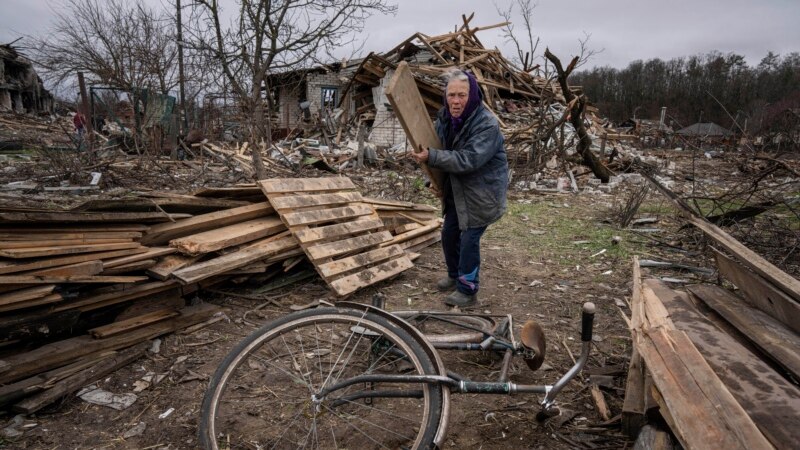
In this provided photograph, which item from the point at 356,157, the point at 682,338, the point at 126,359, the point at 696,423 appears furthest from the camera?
the point at 356,157

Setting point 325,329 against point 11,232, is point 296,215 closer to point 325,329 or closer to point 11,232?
point 325,329

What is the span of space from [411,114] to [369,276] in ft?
5.19

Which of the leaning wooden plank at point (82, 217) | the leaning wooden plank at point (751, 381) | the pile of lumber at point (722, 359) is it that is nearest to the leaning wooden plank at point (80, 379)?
the leaning wooden plank at point (82, 217)

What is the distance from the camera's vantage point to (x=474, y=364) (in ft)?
10.2

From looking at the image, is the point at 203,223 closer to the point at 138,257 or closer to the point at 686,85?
the point at 138,257

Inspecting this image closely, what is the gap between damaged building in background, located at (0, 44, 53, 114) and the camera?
2553cm

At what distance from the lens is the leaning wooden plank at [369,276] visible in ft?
12.8

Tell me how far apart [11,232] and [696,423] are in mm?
3706

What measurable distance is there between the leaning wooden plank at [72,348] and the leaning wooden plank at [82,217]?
0.76 meters

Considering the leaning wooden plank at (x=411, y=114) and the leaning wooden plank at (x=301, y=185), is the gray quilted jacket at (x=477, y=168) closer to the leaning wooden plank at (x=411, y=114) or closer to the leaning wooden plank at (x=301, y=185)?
the leaning wooden plank at (x=411, y=114)

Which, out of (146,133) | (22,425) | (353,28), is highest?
(353,28)

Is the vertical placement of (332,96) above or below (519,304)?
above

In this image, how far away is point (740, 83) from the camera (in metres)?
34.1

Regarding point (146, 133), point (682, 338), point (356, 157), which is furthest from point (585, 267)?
point (146, 133)
